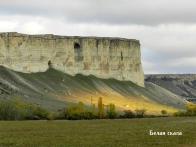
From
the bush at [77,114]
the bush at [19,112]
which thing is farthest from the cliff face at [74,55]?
the bush at [19,112]

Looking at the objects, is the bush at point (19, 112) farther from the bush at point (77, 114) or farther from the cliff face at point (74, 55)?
the cliff face at point (74, 55)

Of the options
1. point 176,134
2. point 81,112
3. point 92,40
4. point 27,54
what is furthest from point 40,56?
point 176,134

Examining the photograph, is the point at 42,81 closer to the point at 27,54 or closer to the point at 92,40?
the point at 27,54

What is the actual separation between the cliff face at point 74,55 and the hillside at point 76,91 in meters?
2.56

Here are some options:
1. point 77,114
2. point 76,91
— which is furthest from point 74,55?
point 77,114

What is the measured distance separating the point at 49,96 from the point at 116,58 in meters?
44.8

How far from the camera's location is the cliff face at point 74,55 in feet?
502

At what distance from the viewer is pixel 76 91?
15275cm

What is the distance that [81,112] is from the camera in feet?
355

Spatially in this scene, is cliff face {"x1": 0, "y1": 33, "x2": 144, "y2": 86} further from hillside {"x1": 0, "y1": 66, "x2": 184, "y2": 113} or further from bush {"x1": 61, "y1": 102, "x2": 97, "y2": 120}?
bush {"x1": 61, "y1": 102, "x2": 97, "y2": 120}

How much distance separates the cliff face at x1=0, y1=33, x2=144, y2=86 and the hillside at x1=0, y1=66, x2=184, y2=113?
2.56 m

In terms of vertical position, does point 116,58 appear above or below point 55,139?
above

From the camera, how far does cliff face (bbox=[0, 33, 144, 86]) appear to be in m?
153

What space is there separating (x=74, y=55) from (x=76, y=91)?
19.1 meters
